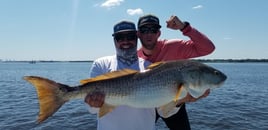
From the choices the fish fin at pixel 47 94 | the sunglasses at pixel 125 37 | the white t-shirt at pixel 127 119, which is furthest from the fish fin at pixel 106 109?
the sunglasses at pixel 125 37

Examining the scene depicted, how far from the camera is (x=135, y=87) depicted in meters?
4.10

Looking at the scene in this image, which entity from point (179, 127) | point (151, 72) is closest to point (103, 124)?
point (151, 72)

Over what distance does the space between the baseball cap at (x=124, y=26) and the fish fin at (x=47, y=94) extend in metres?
1.17

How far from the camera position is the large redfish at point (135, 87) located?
4.07 meters

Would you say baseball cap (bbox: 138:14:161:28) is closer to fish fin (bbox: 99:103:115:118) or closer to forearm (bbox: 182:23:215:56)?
forearm (bbox: 182:23:215:56)

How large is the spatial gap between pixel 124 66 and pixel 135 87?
0.66 meters

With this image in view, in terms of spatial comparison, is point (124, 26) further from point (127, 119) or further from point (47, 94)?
point (47, 94)

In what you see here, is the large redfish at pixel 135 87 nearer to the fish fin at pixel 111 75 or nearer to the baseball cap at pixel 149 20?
the fish fin at pixel 111 75

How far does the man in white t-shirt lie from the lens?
4.41 meters

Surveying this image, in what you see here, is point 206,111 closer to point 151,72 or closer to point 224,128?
point 224,128

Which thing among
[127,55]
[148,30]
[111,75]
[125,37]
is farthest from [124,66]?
[148,30]

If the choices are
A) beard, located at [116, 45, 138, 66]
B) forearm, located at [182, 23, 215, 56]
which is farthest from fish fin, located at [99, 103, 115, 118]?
forearm, located at [182, 23, 215, 56]

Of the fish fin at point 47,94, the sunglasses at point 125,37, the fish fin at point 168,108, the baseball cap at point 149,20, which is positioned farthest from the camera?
the baseball cap at point 149,20

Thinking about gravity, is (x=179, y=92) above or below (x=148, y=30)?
below
